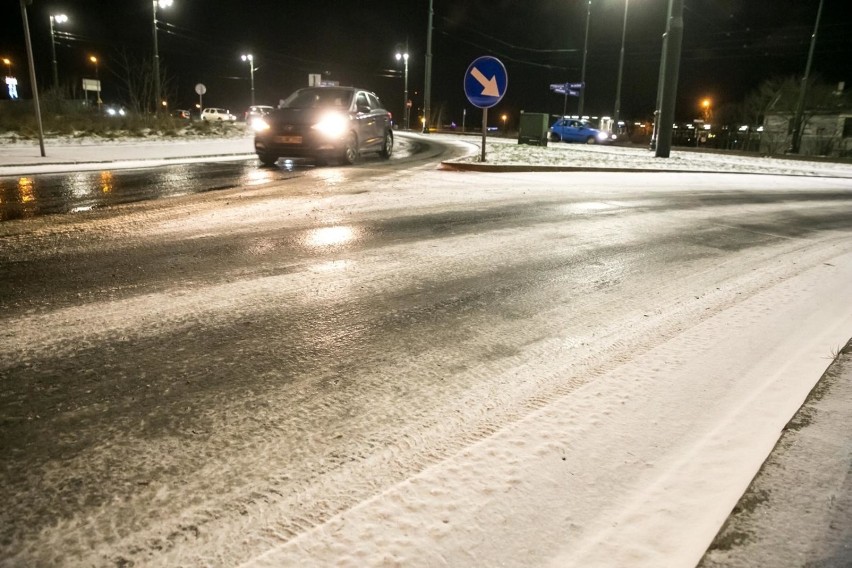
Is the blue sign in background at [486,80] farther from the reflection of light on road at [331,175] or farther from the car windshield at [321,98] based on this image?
the reflection of light on road at [331,175]

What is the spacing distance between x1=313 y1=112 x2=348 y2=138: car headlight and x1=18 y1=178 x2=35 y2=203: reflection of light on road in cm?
507

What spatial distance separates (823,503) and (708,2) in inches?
1826

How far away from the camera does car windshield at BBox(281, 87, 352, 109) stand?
12414mm

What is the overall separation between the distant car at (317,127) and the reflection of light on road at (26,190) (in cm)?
426

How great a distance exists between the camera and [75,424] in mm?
2043

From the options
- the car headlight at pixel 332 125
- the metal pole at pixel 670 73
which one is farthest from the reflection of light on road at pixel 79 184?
the metal pole at pixel 670 73

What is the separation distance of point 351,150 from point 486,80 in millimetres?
3371

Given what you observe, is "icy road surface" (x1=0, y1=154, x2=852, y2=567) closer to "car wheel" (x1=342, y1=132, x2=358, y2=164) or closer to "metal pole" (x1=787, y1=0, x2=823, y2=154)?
"car wheel" (x1=342, y1=132, x2=358, y2=164)

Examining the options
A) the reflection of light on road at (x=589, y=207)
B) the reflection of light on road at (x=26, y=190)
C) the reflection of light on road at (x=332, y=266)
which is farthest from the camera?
the reflection of light on road at (x=589, y=207)

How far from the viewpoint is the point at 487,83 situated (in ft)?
40.5

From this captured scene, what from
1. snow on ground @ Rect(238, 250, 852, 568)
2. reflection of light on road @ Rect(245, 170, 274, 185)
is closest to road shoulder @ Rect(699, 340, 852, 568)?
snow on ground @ Rect(238, 250, 852, 568)

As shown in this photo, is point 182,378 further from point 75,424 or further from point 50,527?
point 50,527

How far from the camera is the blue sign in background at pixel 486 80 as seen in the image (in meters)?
12.2

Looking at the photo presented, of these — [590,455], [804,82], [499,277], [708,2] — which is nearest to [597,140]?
[804,82]
